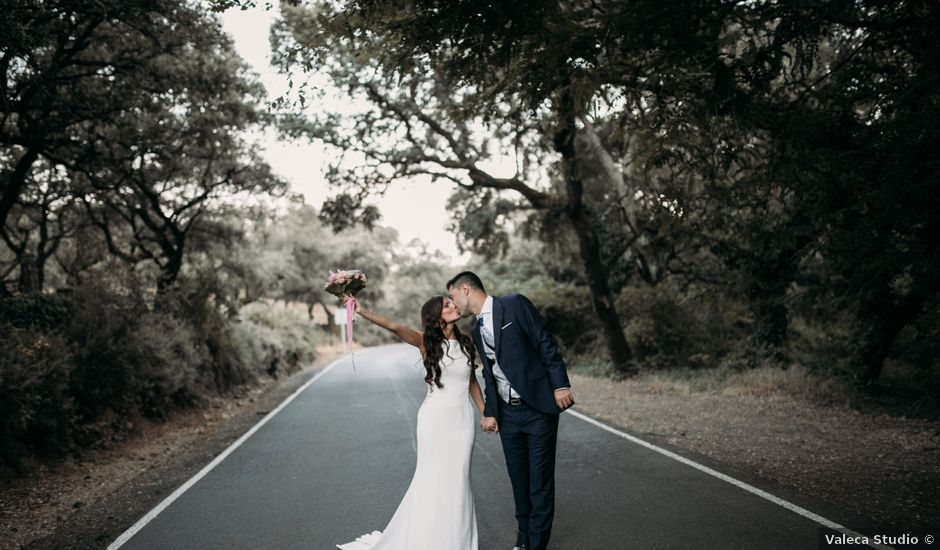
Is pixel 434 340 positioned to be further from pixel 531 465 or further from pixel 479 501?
pixel 479 501

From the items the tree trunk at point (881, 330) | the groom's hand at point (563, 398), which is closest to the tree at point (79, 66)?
the groom's hand at point (563, 398)

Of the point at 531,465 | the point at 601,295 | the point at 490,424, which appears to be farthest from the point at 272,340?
the point at 531,465

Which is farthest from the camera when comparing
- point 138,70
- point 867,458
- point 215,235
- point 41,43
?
point 215,235

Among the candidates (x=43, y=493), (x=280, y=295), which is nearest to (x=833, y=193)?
(x=43, y=493)

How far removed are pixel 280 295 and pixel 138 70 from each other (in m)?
36.1

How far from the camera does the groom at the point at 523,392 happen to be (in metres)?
4.81

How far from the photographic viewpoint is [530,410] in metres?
4.89

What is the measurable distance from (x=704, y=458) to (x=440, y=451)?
14.6 feet

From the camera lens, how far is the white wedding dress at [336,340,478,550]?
4836 millimetres

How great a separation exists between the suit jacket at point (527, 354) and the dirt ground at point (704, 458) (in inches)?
124

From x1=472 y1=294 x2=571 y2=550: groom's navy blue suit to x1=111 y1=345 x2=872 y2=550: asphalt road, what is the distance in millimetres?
491

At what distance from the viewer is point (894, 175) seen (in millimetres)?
6230

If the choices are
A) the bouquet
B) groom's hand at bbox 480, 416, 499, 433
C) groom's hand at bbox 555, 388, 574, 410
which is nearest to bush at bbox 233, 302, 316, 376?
the bouquet

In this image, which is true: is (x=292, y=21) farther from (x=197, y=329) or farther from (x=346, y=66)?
(x=197, y=329)
